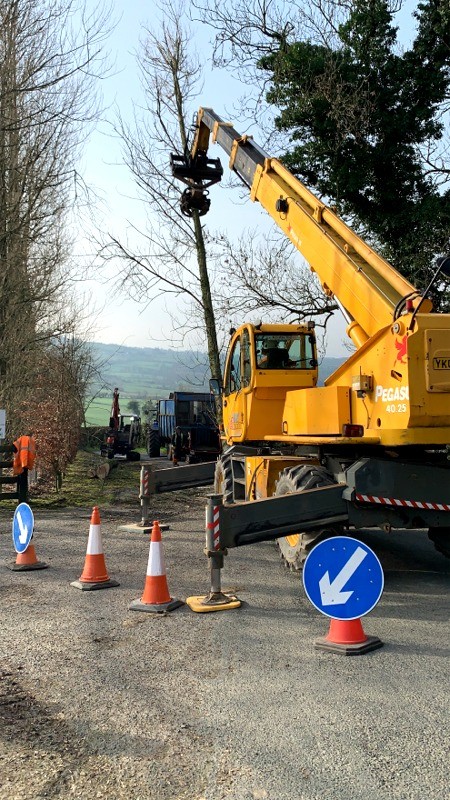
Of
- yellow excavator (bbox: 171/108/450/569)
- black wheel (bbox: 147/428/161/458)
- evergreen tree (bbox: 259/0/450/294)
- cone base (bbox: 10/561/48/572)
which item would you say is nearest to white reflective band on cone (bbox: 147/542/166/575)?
yellow excavator (bbox: 171/108/450/569)

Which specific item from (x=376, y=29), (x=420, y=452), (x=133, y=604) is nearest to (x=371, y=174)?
(x=376, y=29)

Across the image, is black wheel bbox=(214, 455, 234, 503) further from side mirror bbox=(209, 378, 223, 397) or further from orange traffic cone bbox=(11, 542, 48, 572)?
orange traffic cone bbox=(11, 542, 48, 572)

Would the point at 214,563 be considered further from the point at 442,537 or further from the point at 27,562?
the point at 442,537

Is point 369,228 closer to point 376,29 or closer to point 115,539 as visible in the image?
point 376,29

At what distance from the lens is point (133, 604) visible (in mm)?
→ 6219

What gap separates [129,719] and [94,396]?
2190cm

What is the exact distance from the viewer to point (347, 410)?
22.5ft

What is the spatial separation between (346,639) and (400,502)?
5.98 feet

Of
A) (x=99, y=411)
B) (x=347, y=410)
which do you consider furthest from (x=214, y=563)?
(x=99, y=411)

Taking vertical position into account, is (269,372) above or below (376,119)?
below

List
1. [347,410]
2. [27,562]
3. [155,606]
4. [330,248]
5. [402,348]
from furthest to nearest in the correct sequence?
[27,562]
[330,248]
[347,410]
[155,606]
[402,348]

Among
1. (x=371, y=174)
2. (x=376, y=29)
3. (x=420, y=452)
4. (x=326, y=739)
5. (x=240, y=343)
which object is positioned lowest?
(x=326, y=739)

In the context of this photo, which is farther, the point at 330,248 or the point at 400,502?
the point at 330,248

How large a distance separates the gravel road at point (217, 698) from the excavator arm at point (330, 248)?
9.55 ft
